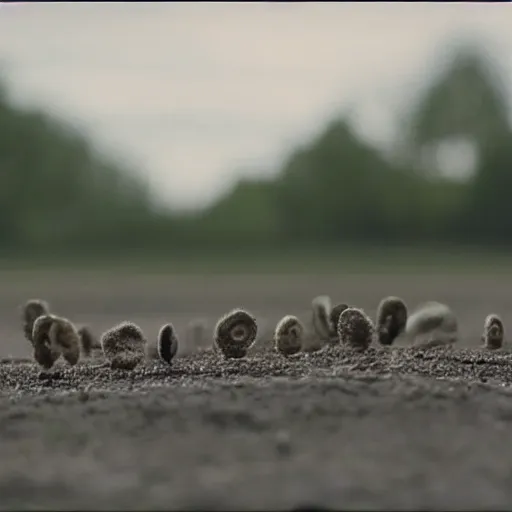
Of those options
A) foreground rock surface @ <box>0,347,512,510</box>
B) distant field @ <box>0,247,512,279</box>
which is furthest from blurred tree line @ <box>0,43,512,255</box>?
foreground rock surface @ <box>0,347,512,510</box>

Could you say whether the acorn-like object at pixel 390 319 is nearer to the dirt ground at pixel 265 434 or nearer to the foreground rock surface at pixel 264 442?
the dirt ground at pixel 265 434

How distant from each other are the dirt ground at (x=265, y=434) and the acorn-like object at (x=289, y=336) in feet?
0.09

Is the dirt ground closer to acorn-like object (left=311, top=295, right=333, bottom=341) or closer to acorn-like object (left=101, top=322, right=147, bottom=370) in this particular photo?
acorn-like object (left=101, top=322, right=147, bottom=370)

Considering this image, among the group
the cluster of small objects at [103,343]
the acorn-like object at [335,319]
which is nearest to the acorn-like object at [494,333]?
the acorn-like object at [335,319]

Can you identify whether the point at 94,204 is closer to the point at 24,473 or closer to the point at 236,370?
the point at 236,370

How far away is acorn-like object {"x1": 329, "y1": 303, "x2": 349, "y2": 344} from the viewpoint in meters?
1.57

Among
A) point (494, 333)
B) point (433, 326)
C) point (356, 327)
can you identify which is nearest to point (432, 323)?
point (433, 326)

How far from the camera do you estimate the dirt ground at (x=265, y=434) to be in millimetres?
701

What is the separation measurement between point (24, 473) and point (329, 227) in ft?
9.10

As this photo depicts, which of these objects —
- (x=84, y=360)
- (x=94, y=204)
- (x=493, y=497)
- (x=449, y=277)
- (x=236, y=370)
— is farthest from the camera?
(x=449, y=277)

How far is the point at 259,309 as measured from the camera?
3.48 metres

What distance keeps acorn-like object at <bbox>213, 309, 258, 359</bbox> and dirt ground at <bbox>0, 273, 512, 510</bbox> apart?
0.03 meters

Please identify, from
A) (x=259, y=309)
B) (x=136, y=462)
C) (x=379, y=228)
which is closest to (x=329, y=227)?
(x=379, y=228)

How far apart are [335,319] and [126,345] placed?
40cm
